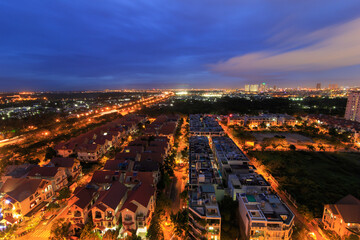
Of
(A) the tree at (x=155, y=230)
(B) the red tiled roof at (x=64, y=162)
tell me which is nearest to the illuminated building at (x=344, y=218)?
(A) the tree at (x=155, y=230)

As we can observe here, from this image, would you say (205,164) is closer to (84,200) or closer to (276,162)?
(276,162)

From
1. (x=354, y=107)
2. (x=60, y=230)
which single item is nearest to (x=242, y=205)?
(x=60, y=230)

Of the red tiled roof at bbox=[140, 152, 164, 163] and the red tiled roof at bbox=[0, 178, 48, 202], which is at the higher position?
the red tiled roof at bbox=[140, 152, 164, 163]

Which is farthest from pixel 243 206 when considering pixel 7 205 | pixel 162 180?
pixel 7 205

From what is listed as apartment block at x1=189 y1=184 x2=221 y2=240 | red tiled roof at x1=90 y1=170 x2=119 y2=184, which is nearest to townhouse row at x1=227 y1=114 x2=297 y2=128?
apartment block at x1=189 y1=184 x2=221 y2=240

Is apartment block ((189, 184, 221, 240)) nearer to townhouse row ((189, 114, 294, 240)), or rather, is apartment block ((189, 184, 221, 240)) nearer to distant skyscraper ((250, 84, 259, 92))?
townhouse row ((189, 114, 294, 240))

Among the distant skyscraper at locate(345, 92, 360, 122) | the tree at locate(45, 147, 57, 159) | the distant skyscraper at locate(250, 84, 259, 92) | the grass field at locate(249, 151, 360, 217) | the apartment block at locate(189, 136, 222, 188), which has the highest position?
the distant skyscraper at locate(250, 84, 259, 92)

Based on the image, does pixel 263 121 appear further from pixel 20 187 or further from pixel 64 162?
pixel 20 187
